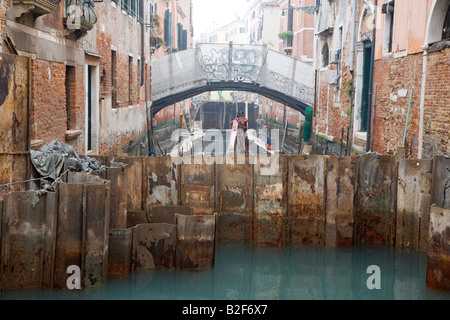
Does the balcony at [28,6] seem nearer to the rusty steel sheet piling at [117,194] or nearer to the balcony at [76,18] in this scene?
the balcony at [76,18]

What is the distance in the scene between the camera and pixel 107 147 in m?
14.7

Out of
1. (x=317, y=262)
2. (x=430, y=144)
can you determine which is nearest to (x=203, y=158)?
(x=317, y=262)

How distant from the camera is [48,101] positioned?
9.98m

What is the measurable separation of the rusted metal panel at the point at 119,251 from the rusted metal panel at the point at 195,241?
23.5 inches

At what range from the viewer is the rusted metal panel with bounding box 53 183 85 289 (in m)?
6.08

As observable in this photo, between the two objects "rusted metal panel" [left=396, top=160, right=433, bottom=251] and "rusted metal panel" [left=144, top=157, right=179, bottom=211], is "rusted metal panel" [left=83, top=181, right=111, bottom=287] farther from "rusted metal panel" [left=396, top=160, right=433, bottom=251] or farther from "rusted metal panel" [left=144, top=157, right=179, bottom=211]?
"rusted metal panel" [left=396, top=160, right=433, bottom=251]

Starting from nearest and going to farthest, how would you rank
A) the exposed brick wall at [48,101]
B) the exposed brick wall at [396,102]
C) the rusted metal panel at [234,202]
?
the rusted metal panel at [234,202] → the exposed brick wall at [48,101] → the exposed brick wall at [396,102]

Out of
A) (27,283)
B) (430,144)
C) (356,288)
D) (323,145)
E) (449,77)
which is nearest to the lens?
(27,283)

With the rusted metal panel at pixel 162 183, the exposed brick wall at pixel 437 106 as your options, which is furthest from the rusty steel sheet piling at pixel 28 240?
the exposed brick wall at pixel 437 106

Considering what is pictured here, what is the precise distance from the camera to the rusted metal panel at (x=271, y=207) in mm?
8594

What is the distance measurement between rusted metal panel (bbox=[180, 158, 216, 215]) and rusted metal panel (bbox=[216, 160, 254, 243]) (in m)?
0.10
